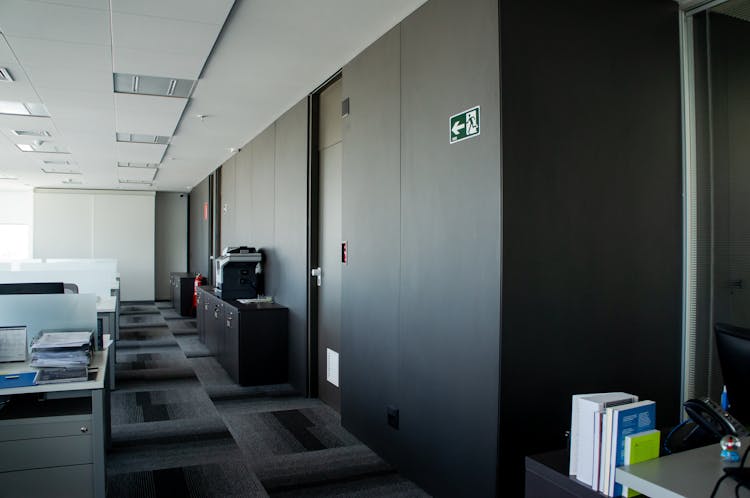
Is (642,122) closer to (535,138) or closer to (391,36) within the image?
(535,138)

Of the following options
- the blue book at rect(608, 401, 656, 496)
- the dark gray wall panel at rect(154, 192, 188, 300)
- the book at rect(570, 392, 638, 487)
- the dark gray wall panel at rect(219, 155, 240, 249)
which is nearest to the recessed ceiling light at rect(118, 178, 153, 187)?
the dark gray wall panel at rect(154, 192, 188, 300)

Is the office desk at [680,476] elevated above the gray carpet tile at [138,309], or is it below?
above

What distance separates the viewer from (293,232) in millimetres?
5473

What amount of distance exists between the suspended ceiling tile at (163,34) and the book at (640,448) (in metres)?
3.02

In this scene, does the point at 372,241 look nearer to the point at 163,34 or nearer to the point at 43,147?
the point at 163,34

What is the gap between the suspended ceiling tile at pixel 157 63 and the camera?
3.88 meters

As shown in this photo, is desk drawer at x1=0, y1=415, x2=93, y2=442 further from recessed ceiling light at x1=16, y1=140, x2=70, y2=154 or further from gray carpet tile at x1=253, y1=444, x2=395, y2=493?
recessed ceiling light at x1=16, y1=140, x2=70, y2=154

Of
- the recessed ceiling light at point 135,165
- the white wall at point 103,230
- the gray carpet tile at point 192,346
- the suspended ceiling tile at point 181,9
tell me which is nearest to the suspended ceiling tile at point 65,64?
the suspended ceiling tile at point 181,9

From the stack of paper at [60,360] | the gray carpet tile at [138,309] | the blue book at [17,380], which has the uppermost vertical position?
the stack of paper at [60,360]

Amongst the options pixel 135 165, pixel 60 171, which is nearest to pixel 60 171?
pixel 60 171

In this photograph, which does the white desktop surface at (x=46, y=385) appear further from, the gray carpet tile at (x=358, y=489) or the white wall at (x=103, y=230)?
the white wall at (x=103, y=230)

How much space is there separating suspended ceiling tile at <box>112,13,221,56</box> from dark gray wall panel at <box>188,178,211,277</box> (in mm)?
7226

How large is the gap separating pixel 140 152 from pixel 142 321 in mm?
3284

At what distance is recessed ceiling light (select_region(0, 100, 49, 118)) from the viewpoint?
5.23m
